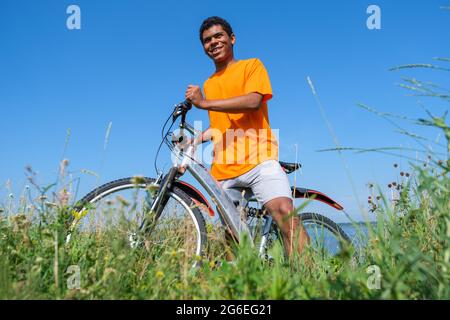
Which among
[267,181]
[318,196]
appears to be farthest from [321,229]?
[267,181]

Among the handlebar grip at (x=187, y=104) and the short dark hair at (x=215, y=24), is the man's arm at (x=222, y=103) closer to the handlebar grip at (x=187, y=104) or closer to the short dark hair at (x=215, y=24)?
the handlebar grip at (x=187, y=104)

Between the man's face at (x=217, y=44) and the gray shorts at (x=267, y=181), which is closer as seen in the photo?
the gray shorts at (x=267, y=181)

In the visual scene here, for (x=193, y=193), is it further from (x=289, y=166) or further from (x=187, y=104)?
(x=289, y=166)

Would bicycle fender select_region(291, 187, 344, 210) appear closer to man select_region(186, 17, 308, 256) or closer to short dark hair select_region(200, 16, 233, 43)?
man select_region(186, 17, 308, 256)

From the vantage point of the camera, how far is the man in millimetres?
3809

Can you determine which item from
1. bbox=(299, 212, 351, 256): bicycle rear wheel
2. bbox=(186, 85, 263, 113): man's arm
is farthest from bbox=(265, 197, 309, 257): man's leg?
bbox=(186, 85, 263, 113): man's arm

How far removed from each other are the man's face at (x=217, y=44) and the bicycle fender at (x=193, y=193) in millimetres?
1305

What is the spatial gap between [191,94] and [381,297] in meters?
2.44

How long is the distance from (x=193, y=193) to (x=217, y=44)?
1.49 meters

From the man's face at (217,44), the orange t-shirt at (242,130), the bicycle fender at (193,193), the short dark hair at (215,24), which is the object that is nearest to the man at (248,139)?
the orange t-shirt at (242,130)

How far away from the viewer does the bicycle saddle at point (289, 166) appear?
14.5 ft

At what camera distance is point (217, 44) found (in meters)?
4.41
